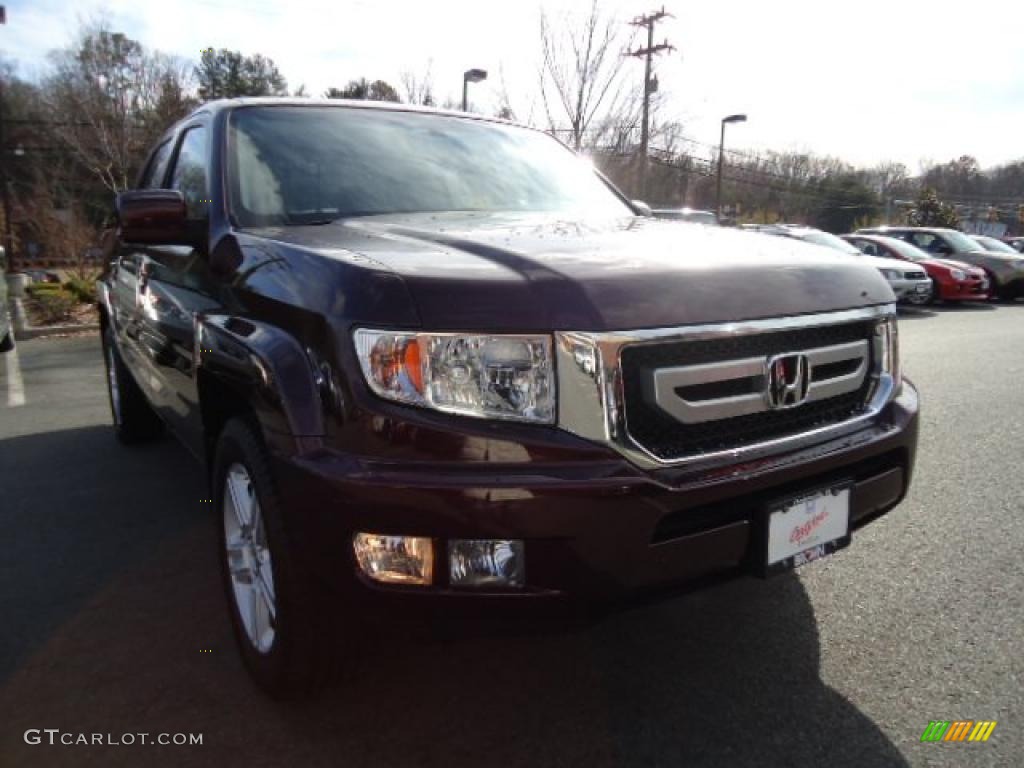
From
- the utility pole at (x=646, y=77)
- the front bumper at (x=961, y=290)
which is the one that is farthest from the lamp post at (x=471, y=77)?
the front bumper at (x=961, y=290)

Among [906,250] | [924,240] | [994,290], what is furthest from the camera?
[924,240]

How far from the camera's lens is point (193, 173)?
320cm

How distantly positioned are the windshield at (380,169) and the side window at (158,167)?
3.92 ft

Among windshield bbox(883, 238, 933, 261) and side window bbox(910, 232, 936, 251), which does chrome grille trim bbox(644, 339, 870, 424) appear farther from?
side window bbox(910, 232, 936, 251)

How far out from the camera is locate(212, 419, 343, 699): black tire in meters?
1.94

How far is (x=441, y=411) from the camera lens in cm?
175

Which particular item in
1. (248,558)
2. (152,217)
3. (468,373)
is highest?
(152,217)

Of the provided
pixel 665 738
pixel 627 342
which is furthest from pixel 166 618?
pixel 627 342

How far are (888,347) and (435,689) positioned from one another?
1799mm

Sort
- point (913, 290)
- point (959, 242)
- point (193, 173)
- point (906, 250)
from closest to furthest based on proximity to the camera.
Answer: point (193, 173) → point (913, 290) → point (906, 250) → point (959, 242)

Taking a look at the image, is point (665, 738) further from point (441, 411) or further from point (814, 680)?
point (441, 411)

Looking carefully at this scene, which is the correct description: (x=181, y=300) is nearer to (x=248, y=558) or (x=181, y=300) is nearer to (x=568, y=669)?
(x=248, y=558)

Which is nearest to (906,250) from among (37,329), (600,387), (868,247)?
(868,247)

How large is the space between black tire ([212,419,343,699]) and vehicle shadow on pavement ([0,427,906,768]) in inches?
4.2
